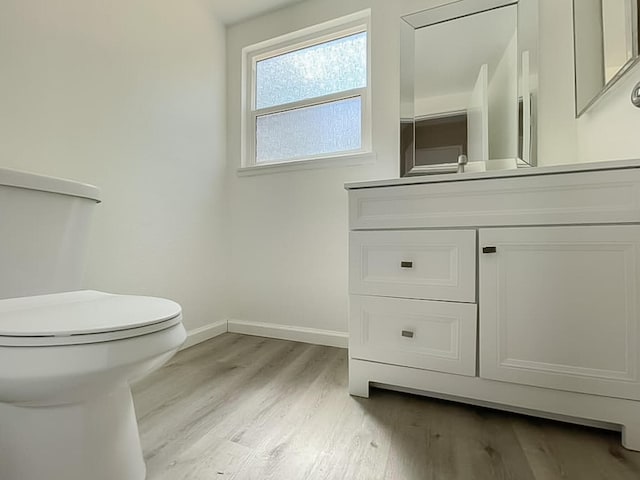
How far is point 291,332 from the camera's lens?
190 centimetres

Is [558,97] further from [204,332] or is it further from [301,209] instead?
[204,332]

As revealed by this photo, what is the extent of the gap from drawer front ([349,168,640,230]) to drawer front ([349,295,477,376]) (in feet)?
0.98

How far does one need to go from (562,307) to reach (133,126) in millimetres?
1920

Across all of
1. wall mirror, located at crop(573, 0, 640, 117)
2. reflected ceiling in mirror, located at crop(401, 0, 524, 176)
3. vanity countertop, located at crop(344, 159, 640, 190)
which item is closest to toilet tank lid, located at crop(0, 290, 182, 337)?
vanity countertop, located at crop(344, 159, 640, 190)

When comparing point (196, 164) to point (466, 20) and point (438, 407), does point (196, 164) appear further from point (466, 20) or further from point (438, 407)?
point (438, 407)

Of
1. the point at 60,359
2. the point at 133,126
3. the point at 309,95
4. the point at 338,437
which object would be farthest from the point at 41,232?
the point at 309,95

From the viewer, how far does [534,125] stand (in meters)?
1.46

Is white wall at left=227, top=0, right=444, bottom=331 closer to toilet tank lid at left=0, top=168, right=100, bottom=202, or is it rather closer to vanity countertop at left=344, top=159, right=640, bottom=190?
vanity countertop at left=344, top=159, right=640, bottom=190

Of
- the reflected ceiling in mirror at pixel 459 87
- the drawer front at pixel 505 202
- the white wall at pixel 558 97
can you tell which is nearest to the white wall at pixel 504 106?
the reflected ceiling in mirror at pixel 459 87

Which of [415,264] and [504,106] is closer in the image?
[415,264]

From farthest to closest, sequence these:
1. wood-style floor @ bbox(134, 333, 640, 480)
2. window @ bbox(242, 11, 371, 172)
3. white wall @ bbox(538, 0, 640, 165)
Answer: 1. window @ bbox(242, 11, 371, 172)
2. white wall @ bbox(538, 0, 640, 165)
3. wood-style floor @ bbox(134, 333, 640, 480)

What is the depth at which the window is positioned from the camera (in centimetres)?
183

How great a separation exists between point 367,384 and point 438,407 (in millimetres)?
265

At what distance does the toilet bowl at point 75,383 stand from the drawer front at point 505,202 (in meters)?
0.79
